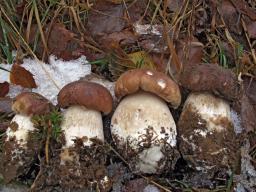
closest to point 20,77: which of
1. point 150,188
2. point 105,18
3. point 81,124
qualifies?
point 81,124

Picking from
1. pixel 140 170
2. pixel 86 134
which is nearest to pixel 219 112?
pixel 140 170

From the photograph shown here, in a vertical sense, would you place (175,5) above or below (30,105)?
above

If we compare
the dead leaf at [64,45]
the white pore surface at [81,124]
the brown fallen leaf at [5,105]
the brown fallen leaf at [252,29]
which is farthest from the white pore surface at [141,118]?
the brown fallen leaf at [252,29]

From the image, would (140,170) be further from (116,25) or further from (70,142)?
(116,25)

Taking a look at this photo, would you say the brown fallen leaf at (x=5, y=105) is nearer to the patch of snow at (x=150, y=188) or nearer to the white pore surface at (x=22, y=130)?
the white pore surface at (x=22, y=130)

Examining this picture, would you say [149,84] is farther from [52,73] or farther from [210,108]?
[52,73]

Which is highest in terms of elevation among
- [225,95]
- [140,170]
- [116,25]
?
[116,25]
